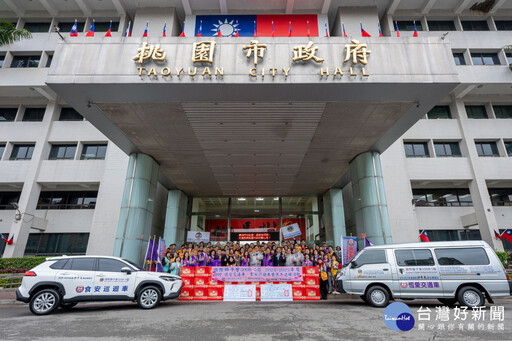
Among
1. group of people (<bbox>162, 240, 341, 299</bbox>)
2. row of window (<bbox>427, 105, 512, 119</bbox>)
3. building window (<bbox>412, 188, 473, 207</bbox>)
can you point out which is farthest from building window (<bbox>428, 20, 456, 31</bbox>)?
group of people (<bbox>162, 240, 341, 299</bbox>)

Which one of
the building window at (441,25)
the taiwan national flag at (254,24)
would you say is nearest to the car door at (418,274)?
the taiwan national flag at (254,24)

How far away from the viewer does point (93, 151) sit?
22.7 meters

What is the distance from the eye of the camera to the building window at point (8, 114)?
78.1ft

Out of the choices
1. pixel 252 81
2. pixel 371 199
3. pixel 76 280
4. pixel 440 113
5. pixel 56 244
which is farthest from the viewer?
pixel 440 113

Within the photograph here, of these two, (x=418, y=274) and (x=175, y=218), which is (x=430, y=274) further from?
(x=175, y=218)

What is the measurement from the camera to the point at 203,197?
2341 cm

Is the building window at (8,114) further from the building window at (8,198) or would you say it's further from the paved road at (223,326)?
the paved road at (223,326)

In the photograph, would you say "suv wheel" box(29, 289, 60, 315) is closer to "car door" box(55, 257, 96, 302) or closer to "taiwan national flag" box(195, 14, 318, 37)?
"car door" box(55, 257, 96, 302)

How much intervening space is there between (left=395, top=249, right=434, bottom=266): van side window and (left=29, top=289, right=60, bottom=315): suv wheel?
10.2 m

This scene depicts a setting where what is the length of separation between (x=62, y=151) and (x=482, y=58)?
3614cm

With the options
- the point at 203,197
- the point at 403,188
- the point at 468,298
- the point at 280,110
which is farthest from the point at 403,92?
the point at 203,197

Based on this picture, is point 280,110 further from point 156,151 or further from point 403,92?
point 156,151

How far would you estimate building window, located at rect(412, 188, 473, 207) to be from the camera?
73.5ft

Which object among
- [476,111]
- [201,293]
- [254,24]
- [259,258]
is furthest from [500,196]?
[201,293]
